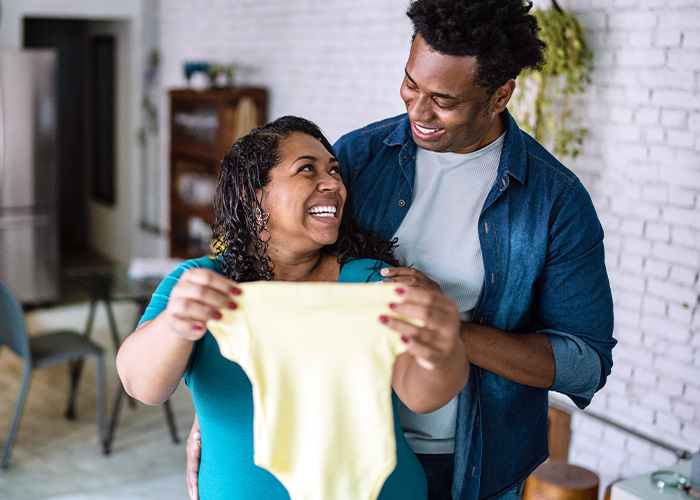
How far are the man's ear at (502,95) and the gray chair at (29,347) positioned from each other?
9.77 feet

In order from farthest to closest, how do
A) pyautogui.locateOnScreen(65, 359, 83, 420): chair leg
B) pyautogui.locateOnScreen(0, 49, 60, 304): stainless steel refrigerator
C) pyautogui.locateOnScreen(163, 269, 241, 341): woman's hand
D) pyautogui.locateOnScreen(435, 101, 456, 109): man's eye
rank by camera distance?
1. pyautogui.locateOnScreen(0, 49, 60, 304): stainless steel refrigerator
2. pyautogui.locateOnScreen(65, 359, 83, 420): chair leg
3. pyautogui.locateOnScreen(435, 101, 456, 109): man's eye
4. pyautogui.locateOnScreen(163, 269, 241, 341): woman's hand

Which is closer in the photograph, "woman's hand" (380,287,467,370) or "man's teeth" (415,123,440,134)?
"woman's hand" (380,287,467,370)

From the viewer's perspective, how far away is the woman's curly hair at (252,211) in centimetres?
153

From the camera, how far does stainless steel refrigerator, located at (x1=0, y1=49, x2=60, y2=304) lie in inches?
239

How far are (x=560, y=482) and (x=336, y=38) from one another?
3.20m

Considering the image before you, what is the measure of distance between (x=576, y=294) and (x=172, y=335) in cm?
86

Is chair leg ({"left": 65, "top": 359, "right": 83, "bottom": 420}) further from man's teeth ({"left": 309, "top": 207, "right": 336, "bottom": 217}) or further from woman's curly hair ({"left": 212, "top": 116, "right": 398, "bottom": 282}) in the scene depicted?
man's teeth ({"left": 309, "top": 207, "right": 336, "bottom": 217})

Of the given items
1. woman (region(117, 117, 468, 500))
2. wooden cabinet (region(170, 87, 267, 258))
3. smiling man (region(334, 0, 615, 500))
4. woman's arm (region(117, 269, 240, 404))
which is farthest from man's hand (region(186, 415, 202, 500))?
wooden cabinet (region(170, 87, 267, 258))

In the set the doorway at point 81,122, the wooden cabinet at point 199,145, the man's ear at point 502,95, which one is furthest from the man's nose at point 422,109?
the doorway at point 81,122

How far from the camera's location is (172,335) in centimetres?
118

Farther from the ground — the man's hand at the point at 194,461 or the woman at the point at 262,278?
the woman at the point at 262,278

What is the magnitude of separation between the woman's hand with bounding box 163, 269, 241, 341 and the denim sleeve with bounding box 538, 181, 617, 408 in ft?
2.43

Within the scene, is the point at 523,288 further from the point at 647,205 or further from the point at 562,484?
the point at 647,205

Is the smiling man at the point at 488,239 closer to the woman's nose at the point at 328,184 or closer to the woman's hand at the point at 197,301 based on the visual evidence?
the woman's nose at the point at 328,184
